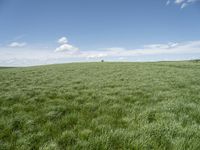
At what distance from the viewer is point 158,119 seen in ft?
18.0

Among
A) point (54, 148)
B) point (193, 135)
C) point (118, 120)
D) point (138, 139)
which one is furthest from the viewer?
point (118, 120)

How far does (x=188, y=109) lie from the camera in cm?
659

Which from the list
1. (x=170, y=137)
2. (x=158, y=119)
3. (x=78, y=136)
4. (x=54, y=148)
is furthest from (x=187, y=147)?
(x=54, y=148)

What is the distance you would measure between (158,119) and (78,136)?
2661 mm

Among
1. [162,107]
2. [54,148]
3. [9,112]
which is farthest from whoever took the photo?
[162,107]

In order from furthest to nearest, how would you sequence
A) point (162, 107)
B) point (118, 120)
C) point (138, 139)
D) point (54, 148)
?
point (162, 107)
point (118, 120)
point (138, 139)
point (54, 148)

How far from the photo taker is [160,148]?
374 cm

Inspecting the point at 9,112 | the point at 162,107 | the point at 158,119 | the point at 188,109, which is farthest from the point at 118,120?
the point at 9,112

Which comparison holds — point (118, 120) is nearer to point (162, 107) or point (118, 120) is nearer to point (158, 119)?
point (158, 119)

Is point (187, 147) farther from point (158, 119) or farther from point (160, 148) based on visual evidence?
point (158, 119)

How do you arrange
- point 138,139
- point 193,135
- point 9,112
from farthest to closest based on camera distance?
point 9,112, point 193,135, point 138,139

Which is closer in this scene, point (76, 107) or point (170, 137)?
point (170, 137)

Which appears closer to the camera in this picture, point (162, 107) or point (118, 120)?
point (118, 120)

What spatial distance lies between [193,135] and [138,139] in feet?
4.86
